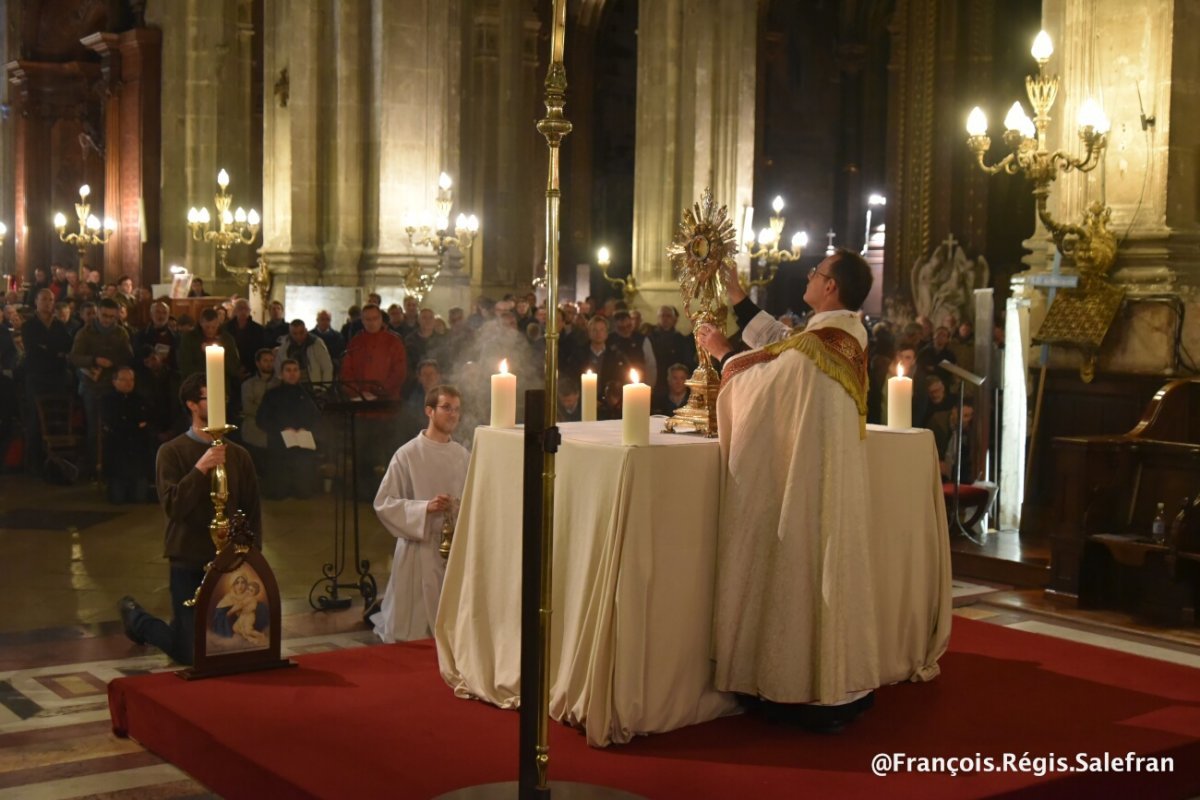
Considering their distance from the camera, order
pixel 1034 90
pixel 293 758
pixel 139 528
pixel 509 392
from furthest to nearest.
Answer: pixel 139 528
pixel 1034 90
pixel 509 392
pixel 293 758

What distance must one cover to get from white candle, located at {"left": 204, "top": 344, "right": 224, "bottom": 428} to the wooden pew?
17.1 ft

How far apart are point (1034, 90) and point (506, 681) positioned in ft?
19.5

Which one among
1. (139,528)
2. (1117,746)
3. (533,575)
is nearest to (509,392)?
(533,575)

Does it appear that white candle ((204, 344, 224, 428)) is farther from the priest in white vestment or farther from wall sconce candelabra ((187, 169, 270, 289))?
wall sconce candelabra ((187, 169, 270, 289))

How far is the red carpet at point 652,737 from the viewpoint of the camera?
15.5ft

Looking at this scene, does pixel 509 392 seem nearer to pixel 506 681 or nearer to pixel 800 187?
pixel 506 681

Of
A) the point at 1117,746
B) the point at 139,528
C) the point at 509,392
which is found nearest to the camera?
the point at 1117,746

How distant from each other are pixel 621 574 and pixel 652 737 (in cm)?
62

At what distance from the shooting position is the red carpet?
15.5 ft

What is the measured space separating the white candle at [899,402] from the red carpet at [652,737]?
3.56 feet

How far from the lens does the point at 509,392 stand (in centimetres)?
586

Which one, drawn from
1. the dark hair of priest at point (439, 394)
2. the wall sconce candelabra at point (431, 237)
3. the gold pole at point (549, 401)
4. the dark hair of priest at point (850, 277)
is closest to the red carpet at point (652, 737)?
the gold pole at point (549, 401)

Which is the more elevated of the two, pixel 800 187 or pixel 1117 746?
pixel 800 187

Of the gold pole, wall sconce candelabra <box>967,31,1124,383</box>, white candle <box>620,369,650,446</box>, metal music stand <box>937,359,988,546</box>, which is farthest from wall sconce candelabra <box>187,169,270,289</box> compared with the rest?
the gold pole
